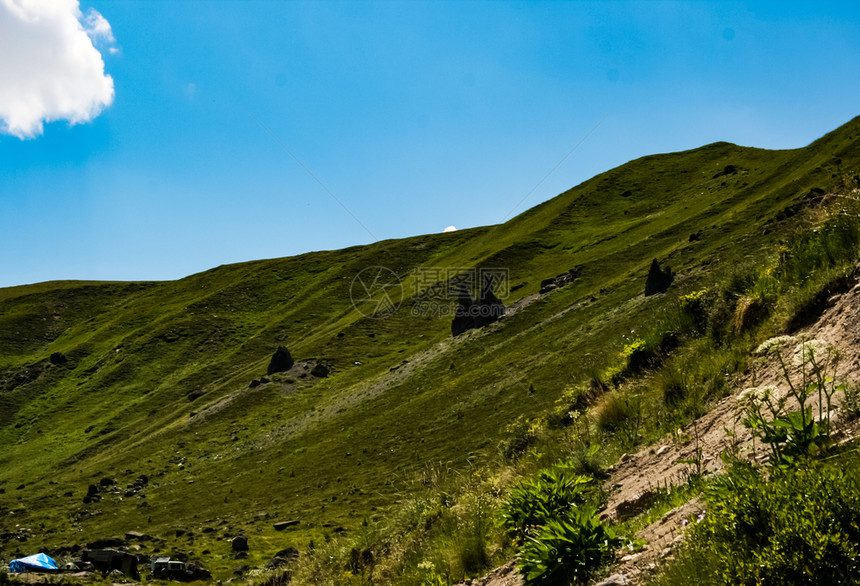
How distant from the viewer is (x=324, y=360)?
93.2 m

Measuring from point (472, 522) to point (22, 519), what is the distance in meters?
66.6

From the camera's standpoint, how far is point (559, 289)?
80125mm

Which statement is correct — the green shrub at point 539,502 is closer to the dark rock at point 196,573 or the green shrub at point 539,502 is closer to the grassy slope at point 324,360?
the grassy slope at point 324,360

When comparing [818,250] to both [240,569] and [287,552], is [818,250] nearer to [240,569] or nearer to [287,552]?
[287,552]

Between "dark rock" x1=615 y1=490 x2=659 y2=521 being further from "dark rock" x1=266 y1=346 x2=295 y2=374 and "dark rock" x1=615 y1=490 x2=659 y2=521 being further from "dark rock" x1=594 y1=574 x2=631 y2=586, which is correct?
"dark rock" x1=266 y1=346 x2=295 y2=374

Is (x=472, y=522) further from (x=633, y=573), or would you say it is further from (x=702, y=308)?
(x=702, y=308)

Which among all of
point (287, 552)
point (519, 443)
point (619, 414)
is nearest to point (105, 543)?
point (287, 552)

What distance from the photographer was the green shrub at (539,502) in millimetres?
7062

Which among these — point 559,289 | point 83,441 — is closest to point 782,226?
point 559,289

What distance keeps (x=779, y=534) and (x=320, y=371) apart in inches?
3471

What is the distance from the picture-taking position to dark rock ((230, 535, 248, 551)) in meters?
39.7

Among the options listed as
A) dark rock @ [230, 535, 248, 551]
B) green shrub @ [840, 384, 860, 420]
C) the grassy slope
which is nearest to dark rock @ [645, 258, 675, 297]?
the grassy slope

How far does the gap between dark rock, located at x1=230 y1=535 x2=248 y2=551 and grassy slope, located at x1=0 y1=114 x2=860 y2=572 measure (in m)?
1.15

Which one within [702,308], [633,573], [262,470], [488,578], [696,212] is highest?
[696,212]
